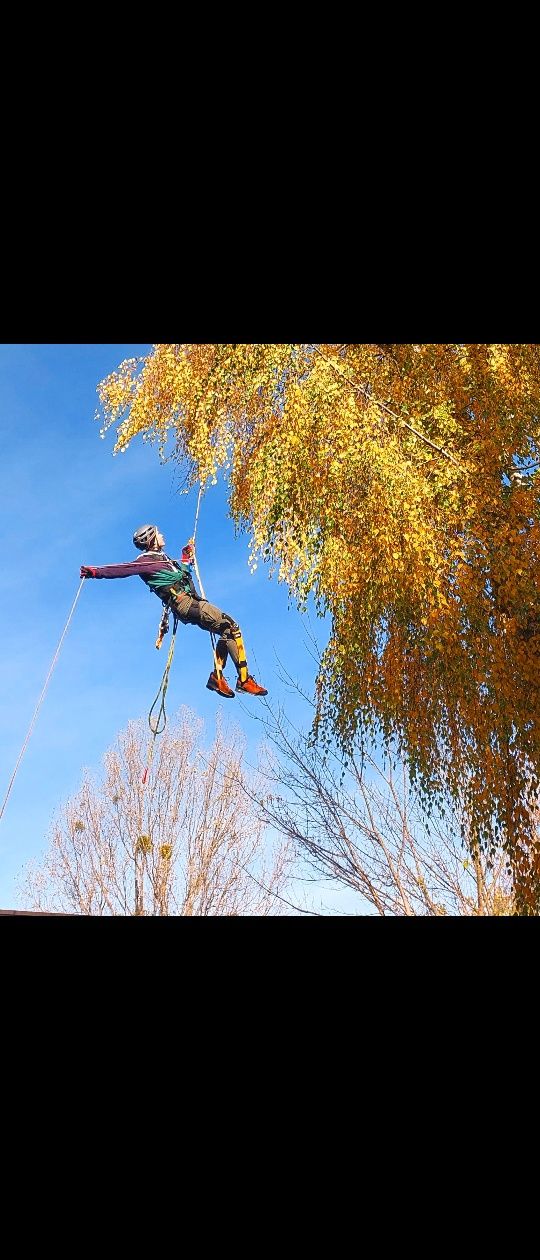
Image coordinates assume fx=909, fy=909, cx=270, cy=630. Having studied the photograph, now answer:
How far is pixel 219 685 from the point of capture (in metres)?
5.36

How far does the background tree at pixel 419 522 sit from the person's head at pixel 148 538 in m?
0.84

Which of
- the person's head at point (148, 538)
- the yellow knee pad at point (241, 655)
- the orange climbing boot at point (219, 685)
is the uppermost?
the person's head at point (148, 538)

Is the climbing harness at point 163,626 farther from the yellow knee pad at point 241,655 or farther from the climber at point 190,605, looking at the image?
the yellow knee pad at point 241,655

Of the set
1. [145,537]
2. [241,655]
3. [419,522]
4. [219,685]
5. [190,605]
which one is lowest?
[219,685]

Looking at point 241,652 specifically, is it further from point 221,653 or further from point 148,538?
point 148,538

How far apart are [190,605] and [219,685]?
50 centimetres

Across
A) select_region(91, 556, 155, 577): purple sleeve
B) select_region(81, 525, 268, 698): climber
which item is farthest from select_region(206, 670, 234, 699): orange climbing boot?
select_region(91, 556, 155, 577): purple sleeve

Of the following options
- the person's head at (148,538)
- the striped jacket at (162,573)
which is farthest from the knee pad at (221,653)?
the person's head at (148,538)

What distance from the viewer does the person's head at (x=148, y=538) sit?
17.4 ft

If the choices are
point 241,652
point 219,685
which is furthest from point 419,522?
point 219,685

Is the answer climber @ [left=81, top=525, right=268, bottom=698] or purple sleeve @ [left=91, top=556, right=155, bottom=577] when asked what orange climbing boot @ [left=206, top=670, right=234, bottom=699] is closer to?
climber @ [left=81, top=525, right=268, bottom=698]

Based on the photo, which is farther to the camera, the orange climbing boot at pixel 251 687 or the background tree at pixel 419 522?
the background tree at pixel 419 522
